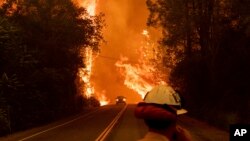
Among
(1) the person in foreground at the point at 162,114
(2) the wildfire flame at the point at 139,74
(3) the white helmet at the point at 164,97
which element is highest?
(2) the wildfire flame at the point at 139,74

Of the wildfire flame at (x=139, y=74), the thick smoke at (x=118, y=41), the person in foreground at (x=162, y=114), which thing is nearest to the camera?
the person in foreground at (x=162, y=114)

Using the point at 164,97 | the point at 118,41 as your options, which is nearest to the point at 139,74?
the point at 118,41

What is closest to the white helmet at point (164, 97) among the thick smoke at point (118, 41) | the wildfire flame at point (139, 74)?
the wildfire flame at point (139, 74)

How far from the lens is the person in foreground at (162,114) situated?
3.50 meters

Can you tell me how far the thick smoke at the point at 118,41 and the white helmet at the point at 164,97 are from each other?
97347mm

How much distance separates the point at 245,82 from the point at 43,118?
16.5 meters

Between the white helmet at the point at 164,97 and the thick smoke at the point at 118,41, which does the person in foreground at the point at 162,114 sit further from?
the thick smoke at the point at 118,41

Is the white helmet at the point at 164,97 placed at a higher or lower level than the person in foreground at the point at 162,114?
higher

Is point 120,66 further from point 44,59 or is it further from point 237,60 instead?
point 237,60

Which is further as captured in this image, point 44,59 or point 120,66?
point 120,66

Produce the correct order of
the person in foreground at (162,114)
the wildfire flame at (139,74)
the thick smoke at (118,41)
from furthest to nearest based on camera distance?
the thick smoke at (118,41), the wildfire flame at (139,74), the person in foreground at (162,114)

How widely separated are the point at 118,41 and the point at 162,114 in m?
110

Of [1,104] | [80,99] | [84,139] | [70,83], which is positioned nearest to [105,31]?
[80,99]

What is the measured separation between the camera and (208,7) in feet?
120
